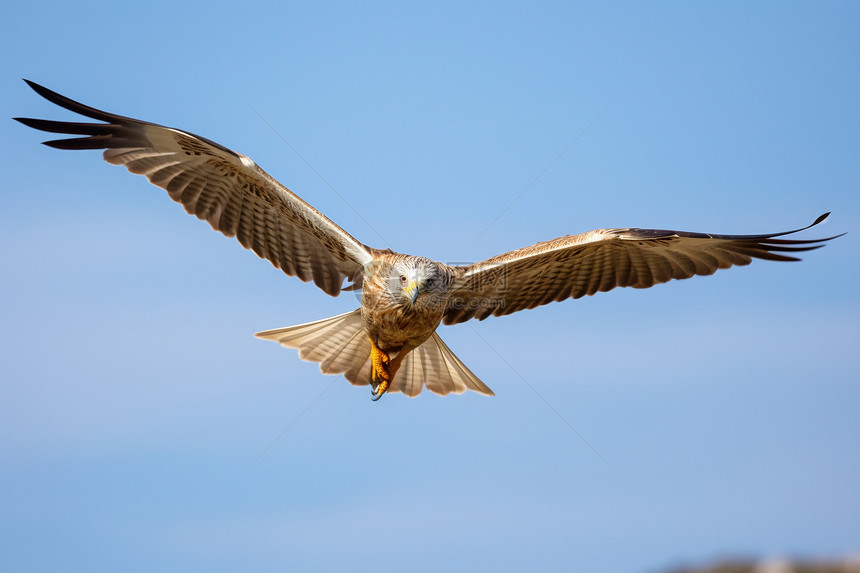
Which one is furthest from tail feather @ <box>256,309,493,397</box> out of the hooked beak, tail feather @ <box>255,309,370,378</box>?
the hooked beak

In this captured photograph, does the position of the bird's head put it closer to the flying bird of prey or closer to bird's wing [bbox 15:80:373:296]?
the flying bird of prey

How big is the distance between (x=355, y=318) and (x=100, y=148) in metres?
2.87

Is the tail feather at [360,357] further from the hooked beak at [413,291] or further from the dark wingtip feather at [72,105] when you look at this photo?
the dark wingtip feather at [72,105]

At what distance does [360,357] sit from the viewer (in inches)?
384

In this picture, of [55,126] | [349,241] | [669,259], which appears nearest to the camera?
[55,126]

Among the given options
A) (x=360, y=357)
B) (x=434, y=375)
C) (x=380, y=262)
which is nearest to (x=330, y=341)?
(x=360, y=357)

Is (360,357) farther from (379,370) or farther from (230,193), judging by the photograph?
(230,193)

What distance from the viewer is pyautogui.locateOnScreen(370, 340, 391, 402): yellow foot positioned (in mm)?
9242

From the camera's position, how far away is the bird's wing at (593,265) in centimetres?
901

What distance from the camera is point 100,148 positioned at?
344 inches

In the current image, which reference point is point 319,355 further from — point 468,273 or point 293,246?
point 468,273

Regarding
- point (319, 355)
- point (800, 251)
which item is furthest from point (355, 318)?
point (800, 251)

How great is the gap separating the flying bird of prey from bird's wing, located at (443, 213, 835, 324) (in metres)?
0.01

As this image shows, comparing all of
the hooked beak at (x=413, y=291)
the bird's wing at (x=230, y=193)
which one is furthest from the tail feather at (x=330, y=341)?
the hooked beak at (x=413, y=291)
